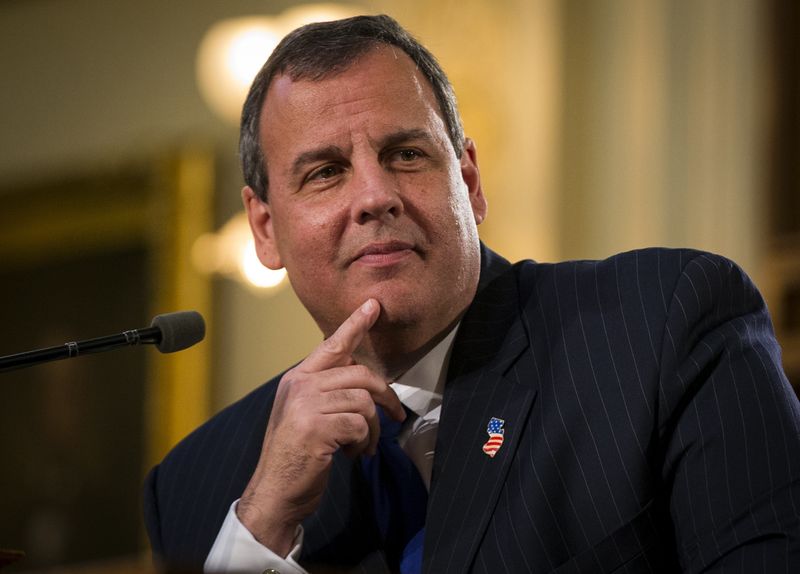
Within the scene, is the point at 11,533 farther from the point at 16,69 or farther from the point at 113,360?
the point at 16,69

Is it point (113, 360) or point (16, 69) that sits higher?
point (16, 69)

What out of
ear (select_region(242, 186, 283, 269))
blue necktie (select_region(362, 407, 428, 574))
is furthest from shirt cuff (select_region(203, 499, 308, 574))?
ear (select_region(242, 186, 283, 269))

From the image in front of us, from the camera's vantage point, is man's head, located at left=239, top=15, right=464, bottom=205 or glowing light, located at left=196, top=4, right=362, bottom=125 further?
glowing light, located at left=196, top=4, right=362, bottom=125

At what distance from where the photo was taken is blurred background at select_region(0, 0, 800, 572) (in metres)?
5.41

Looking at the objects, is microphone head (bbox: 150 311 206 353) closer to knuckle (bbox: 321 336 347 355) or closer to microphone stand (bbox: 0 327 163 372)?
microphone stand (bbox: 0 327 163 372)

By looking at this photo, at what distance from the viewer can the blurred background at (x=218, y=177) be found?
541 cm

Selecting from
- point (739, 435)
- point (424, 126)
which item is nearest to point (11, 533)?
point (424, 126)

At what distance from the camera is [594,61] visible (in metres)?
5.64

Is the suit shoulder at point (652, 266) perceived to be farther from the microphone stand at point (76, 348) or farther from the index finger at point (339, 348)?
the microphone stand at point (76, 348)

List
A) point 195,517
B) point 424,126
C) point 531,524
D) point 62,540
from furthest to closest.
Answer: point 62,540, point 195,517, point 424,126, point 531,524

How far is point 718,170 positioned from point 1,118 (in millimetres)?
3909

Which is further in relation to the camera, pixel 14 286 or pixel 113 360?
pixel 14 286

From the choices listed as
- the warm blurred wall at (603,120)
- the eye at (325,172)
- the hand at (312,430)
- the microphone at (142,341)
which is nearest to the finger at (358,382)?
the hand at (312,430)

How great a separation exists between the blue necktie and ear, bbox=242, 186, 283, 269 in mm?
467
